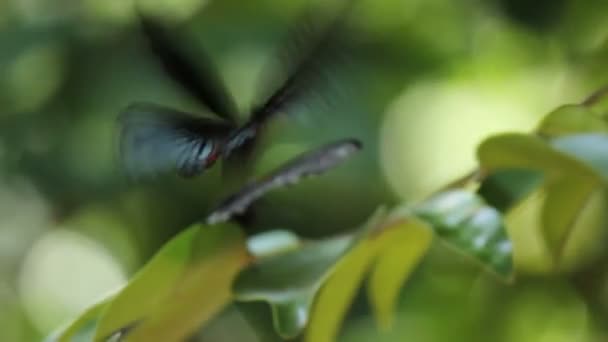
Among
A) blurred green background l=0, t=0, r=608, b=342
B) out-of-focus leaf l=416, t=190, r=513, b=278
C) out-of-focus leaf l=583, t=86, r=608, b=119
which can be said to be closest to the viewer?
out-of-focus leaf l=416, t=190, r=513, b=278

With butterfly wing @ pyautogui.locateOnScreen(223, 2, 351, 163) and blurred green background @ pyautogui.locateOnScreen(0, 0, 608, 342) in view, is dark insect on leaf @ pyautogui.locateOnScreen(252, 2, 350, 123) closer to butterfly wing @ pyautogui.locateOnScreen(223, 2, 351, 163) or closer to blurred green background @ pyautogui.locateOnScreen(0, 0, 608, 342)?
butterfly wing @ pyautogui.locateOnScreen(223, 2, 351, 163)

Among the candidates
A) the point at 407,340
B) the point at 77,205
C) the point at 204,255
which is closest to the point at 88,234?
the point at 77,205

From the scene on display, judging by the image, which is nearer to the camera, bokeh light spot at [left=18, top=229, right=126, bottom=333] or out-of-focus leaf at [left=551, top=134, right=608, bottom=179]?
out-of-focus leaf at [left=551, top=134, right=608, bottom=179]

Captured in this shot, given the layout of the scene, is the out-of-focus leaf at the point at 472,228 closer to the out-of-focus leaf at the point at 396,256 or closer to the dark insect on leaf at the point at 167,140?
the out-of-focus leaf at the point at 396,256

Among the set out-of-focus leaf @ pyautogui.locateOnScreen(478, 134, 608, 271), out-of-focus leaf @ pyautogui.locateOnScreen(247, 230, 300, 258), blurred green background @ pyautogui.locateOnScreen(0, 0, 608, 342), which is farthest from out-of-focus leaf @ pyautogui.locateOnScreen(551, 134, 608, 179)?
blurred green background @ pyautogui.locateOnScreen(0, 0, 608, 342)

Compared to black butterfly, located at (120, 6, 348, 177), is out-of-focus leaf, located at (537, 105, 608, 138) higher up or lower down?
lower down

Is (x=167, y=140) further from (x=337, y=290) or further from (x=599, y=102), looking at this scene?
(x=599, y=102)

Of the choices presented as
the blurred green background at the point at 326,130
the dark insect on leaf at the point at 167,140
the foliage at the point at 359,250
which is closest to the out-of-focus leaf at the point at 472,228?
the foliage at the point at 359,250

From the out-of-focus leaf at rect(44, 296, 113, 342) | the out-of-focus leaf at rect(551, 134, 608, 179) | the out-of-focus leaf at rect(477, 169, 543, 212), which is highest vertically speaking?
the out-of-focus leaf at rect(44, 296, 113, 342)
